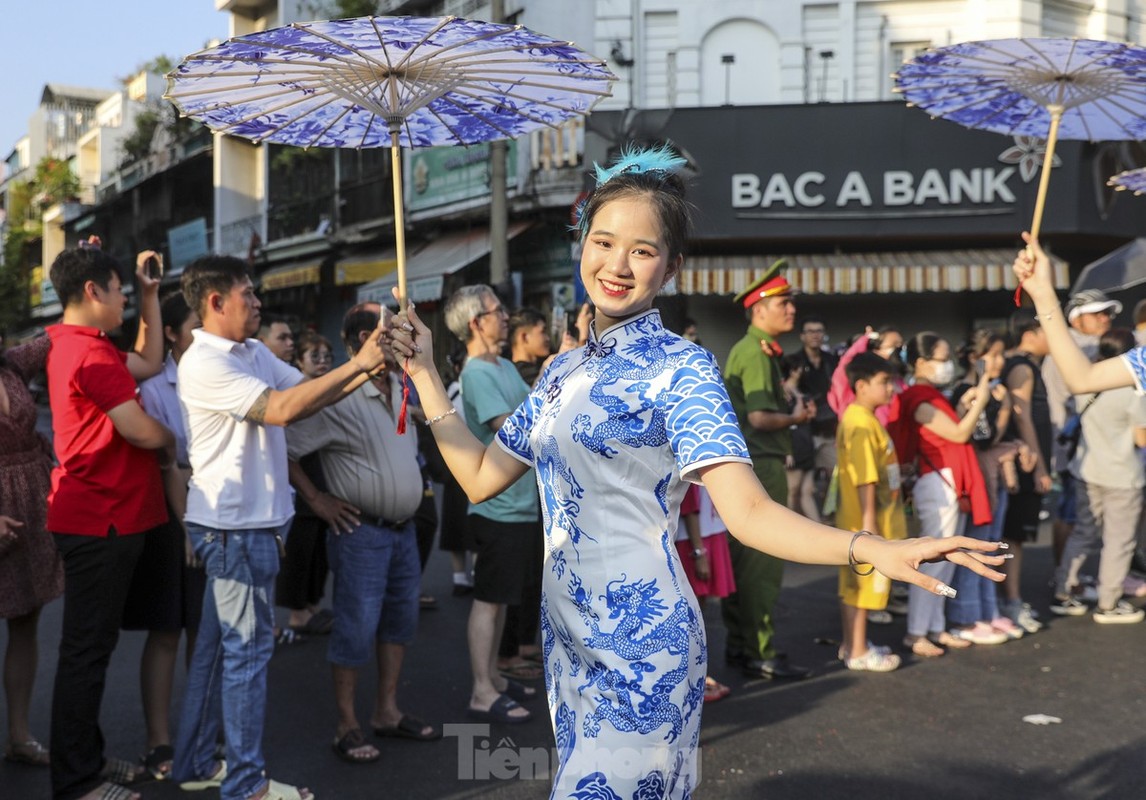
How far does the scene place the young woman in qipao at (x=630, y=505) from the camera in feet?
7.52

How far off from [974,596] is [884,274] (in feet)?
35.1

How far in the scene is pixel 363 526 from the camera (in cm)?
468

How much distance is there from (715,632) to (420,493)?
292 cm

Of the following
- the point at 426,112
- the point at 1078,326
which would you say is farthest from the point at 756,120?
the point at 426,112

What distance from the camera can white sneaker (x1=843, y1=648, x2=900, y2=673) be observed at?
618 centimetres

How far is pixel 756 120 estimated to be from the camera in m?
17.3

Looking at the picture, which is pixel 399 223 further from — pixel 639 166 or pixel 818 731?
pixel 818 731

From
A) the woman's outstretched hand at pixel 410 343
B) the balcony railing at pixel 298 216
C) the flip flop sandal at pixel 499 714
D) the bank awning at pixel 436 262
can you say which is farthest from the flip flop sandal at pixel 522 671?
the balcony railing at pixel 298 216

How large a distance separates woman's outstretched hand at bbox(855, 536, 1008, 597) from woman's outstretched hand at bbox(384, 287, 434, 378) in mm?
1350

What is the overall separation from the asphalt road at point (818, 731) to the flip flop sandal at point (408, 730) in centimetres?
4

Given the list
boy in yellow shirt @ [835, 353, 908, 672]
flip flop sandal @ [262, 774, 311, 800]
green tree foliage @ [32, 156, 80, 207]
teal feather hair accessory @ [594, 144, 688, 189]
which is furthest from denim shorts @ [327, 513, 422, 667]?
green tree foliage @ [32, 156, 80, 207]

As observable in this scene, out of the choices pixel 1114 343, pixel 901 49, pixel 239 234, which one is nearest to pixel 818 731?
pixel 1114 343

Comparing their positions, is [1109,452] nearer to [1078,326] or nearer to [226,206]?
[1078,326]

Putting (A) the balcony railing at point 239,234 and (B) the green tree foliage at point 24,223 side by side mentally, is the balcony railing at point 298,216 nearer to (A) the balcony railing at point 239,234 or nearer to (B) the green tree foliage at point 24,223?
(A) the balcony railing at point 239,234
